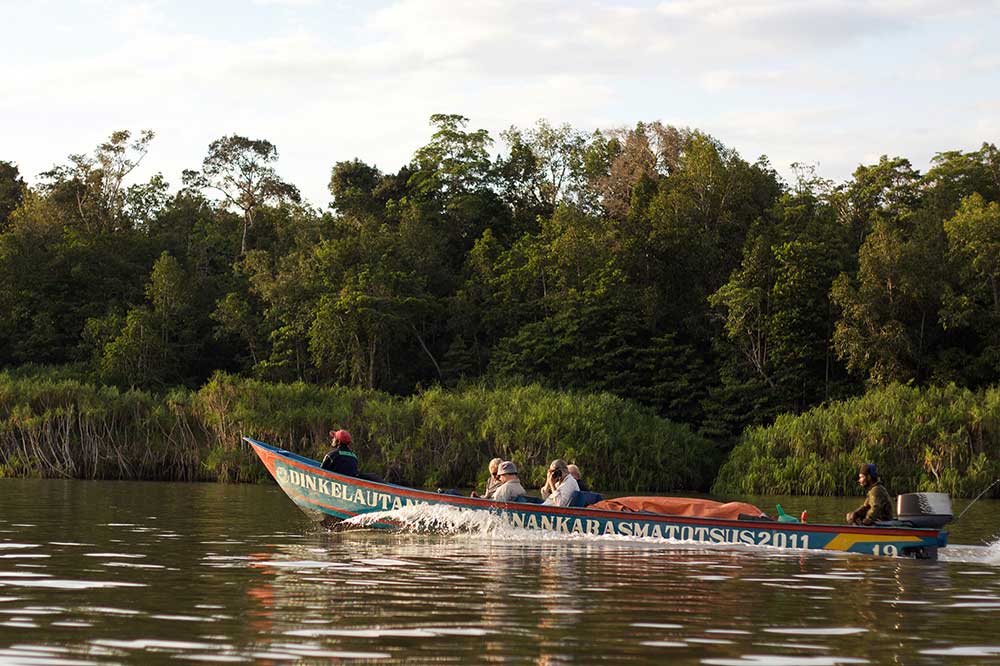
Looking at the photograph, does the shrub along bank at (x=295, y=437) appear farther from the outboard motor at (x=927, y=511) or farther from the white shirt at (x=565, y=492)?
the outboard motor at (x=927, y=511)

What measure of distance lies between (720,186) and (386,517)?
34.9 meters

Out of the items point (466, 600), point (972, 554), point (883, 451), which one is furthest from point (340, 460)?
point (883, 451)

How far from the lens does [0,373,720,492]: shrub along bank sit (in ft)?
109

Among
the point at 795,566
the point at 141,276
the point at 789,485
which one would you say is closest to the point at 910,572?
the point at 795,566

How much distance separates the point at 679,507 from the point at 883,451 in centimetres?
1641

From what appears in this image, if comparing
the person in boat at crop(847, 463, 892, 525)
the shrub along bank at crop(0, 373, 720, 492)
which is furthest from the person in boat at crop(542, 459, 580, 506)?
the shrub along bank at crop(0, 373, 720, 492)

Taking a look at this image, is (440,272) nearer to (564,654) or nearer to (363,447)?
(363,447)

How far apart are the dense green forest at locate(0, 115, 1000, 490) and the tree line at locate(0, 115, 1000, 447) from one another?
4.1 inches

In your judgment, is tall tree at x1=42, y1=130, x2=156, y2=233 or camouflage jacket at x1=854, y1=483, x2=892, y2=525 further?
tall tree at x1=42, y1=130, x2=156, y2=233

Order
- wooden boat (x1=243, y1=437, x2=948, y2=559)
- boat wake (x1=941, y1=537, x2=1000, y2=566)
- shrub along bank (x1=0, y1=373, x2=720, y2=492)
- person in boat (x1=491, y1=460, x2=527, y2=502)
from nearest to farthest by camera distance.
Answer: boat wake (x1=941, y1=537, x2=1000, y2=566) < wooden boat (x1=243, y1=437, x2=948, y2=559) < person in boat (x1=491, y1=460, x2=527, y2=502) < shrub along bank (x1=0, y1=373, x2=720, y2=492)

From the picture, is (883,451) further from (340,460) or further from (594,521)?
(340,460)

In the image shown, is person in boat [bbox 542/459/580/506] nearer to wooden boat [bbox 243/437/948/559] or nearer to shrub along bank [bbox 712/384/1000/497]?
wooden boat [bbox 243/437/948/559]

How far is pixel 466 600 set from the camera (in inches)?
404

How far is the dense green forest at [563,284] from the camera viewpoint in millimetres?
43375
